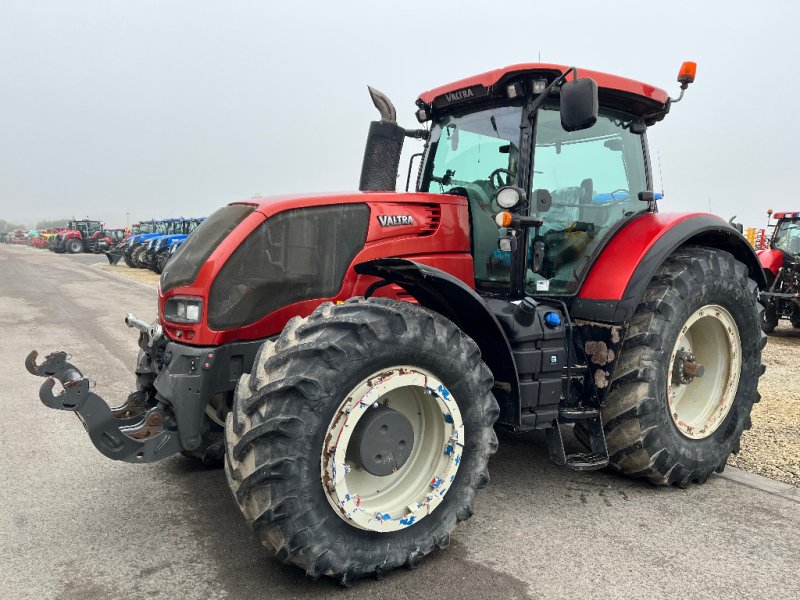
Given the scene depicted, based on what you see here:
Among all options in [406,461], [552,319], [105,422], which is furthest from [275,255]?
[552,319]

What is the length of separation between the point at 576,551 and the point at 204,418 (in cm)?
187

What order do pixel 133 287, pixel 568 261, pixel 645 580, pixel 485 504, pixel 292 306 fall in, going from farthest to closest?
pixel 133 287, pixel 568 261, pixel 485 504, pixel 292 306, pixel 645 580

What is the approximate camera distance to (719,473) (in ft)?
13.1

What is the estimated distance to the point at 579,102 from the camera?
3049 mm

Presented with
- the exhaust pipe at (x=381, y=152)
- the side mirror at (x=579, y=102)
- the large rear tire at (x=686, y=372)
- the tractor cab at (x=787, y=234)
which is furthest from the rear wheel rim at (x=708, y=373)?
the tractor cab at (x=787, y=234)

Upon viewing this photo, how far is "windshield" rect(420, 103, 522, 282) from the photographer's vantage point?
11.8 ft

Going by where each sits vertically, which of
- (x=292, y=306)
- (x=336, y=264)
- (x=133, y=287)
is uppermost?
(x=336, y=264)

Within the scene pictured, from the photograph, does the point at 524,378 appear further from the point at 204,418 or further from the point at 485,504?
the point at 204,418

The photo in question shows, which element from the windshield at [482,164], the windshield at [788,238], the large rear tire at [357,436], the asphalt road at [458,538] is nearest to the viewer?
the large rear tire at [357,436]

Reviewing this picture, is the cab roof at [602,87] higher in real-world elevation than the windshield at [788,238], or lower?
higher

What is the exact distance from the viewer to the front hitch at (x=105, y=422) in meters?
2.70

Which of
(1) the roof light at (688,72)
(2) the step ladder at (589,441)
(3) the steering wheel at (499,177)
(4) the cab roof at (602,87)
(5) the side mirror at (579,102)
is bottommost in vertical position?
(2) the step ladder at (589,441)

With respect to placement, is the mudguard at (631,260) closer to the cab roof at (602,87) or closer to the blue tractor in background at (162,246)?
the cab roof at (602,87)

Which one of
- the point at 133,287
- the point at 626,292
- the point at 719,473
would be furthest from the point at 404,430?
the point at 133,287
